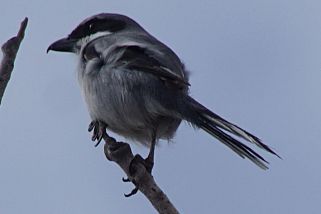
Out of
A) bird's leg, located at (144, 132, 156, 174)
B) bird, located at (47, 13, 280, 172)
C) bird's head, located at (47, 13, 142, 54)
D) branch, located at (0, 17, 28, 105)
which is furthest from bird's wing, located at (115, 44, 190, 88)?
branch, located at (0, 17, 28, 105)

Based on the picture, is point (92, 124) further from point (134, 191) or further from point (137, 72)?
point (134, 191)

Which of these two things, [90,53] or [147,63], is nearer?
[147,63]

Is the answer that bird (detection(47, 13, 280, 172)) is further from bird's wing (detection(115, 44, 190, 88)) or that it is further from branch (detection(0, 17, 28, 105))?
branch (detection(0, 17, 28, 105))

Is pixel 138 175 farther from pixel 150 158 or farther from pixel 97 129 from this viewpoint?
pixel 97 129

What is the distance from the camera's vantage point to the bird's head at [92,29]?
5531mm

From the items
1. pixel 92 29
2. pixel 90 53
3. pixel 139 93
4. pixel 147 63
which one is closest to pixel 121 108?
pixel 139 93

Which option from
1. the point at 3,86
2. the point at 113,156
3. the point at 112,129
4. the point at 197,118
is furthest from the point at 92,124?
the point at 3,86

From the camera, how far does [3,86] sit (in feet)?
9.37

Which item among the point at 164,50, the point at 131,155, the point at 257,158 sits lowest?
the point at 257,158

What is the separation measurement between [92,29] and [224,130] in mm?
1810

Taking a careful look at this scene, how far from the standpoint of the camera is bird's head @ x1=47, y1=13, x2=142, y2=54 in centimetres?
553

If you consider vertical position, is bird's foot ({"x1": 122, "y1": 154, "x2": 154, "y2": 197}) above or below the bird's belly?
below

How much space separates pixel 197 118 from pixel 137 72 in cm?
53

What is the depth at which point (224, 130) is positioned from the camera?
A: 4293 mm
